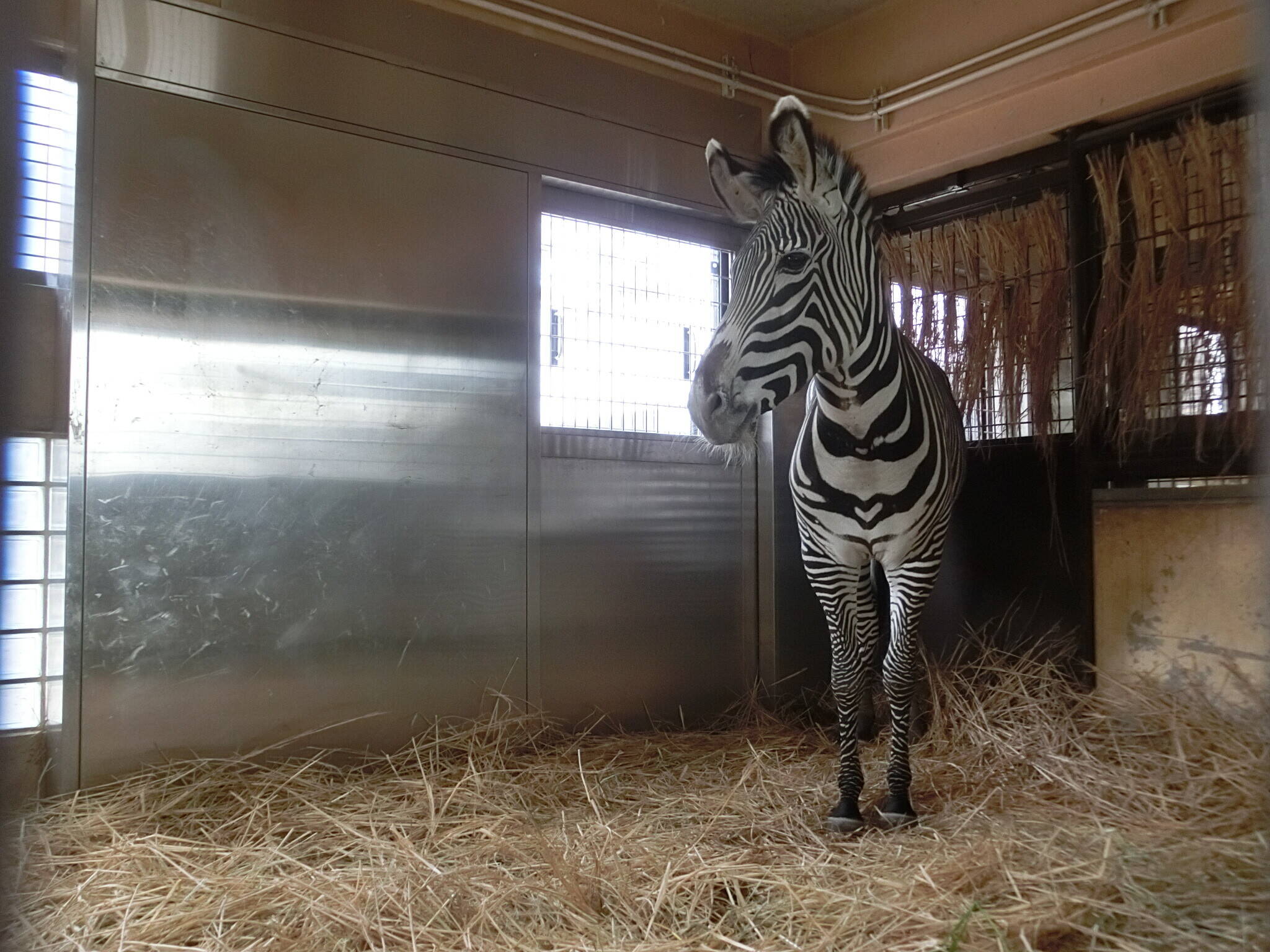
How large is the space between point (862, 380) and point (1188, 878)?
1501 millimetres

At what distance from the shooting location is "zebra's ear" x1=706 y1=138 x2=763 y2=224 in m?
2.81

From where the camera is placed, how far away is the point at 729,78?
14.4 feet

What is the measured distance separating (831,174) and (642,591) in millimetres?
2101

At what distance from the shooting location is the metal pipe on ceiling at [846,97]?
136 inches

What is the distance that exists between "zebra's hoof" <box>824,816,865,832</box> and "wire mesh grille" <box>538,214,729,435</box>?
1.97 meters

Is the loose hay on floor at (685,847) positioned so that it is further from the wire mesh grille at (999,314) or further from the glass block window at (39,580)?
the wire mesh grille at (999,314)

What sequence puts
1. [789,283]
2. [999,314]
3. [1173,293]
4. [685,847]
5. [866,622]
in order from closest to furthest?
1. [685,847]
2. [789,283]
3. [866,622]
4. [1173,293]
5. [999,314]

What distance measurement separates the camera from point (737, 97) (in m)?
4.55

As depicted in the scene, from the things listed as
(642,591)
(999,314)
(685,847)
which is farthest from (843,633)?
(999,314)

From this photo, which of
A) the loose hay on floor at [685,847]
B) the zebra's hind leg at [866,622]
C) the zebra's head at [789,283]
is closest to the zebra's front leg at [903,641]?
the zebra's hind leg at [866,622]

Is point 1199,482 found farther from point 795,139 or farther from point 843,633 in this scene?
point 795,139

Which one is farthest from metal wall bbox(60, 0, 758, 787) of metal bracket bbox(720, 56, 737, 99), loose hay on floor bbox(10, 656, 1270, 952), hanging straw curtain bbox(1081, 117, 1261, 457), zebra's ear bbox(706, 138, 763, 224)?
hanging straw curtain bbox(1081, 117, 1261, 457)

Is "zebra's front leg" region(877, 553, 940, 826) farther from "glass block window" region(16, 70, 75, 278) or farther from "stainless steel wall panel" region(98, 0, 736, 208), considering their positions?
"glass block window" region(16, 70, 75, 278)

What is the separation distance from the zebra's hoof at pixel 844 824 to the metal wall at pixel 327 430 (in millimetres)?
1486
